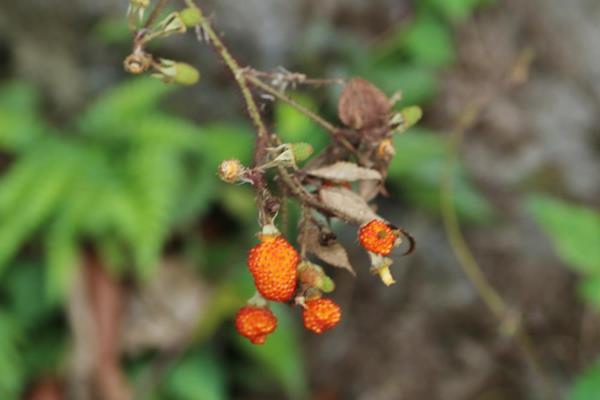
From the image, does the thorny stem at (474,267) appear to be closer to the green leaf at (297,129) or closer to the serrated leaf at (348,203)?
the green leaf at (297,129)

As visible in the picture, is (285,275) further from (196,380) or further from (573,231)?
(196,380)

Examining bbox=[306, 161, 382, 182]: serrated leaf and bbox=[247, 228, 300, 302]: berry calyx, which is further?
bbox=[306, 161, 382, 182]: serrated leaf

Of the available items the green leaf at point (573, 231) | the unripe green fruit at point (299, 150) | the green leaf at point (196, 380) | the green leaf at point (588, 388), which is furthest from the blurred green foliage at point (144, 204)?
the unripe green fruit at point (299, 150)

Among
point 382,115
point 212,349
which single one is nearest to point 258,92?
point 382,115

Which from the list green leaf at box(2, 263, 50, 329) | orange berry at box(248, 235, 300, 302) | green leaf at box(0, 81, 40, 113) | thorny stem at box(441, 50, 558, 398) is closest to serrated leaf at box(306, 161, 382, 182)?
orange berry at box(248, 235, 300, 302)

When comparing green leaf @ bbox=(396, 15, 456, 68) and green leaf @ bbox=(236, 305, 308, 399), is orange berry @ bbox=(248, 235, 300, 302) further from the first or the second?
green leaf @ bbox=(396, 15, 456, 68)

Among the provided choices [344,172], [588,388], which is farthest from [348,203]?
[588,388]
